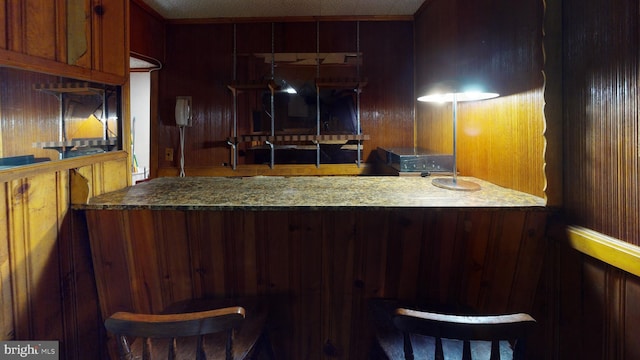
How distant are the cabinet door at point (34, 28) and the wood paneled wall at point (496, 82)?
140cm

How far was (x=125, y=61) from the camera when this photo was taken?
1391 millimetres

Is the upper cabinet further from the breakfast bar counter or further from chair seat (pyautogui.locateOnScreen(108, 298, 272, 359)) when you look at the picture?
chair seat (pyautogui.locateOnScreen(108, 298, 272, 359))

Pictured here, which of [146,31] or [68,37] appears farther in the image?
[146,31]

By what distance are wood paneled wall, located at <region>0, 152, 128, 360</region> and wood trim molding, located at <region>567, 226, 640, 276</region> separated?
1.61m

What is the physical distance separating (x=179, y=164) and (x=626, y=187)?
304 centimetres

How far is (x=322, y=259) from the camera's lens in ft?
3.86

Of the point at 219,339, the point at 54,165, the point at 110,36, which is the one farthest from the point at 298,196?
the point at 110,36

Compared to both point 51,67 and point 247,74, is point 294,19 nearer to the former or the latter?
point 247,74

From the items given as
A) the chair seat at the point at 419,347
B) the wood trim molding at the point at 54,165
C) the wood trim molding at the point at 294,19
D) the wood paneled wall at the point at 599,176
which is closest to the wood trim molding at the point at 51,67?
the wood trim molding at the point at 54,165

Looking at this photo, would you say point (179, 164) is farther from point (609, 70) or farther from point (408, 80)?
point (609, 70)

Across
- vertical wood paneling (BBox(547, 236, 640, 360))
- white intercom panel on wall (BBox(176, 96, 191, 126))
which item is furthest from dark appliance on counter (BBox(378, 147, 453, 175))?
white intercom panel on wall (BBox(176, 96, 191, 126))

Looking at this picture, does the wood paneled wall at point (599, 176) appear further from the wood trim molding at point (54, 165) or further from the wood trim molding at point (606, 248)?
the wood trim molding at point (54, 165)

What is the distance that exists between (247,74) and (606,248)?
9.23 feet

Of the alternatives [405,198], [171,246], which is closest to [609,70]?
[405,198]
